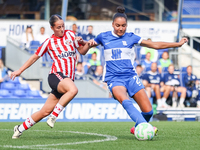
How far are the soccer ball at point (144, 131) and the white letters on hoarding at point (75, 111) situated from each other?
23.3 feet

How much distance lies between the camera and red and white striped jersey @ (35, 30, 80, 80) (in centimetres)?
662

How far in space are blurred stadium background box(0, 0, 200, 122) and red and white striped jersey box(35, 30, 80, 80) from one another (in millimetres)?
7246

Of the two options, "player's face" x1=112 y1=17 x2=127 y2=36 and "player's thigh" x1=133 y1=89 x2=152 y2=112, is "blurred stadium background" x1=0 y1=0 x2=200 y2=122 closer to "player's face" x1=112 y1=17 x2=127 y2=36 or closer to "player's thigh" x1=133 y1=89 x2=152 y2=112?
"player's thigh" x1=133 y1=89 x2=152 y2=112

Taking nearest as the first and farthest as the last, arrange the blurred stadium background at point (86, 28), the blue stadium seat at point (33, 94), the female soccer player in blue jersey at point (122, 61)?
the female soccer player in blue jersey at point (122, 61)
the blurred stadium background at point (86, 28)
the blue stadium seat at point (33, 94)

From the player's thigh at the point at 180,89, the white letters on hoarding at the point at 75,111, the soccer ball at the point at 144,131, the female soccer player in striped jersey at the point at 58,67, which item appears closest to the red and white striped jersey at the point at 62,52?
the female soccer player in striped jersey at the point at 58,67

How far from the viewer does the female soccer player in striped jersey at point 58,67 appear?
6.45 metres

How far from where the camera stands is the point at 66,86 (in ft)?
20.9

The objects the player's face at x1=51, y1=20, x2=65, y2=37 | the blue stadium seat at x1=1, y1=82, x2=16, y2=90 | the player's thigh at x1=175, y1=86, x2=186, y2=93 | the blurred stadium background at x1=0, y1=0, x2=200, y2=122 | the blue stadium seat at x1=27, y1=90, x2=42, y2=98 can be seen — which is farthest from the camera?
the player's thigh at x1=175, y1=86, x2=186, y2=93

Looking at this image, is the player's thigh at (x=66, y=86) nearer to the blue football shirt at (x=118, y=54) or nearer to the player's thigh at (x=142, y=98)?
the blue football shirt at (x=118, y=54)

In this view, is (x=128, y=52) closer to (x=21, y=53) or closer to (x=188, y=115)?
(x=188, y=115)

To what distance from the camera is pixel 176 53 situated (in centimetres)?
1755

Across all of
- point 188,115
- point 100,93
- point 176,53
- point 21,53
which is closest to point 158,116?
point 188,115

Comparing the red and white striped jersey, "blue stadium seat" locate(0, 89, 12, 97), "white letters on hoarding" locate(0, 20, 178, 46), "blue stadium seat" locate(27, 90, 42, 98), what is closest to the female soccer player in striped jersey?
the red and white striped jersey

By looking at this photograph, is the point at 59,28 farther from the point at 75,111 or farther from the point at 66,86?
the point at 75,111
